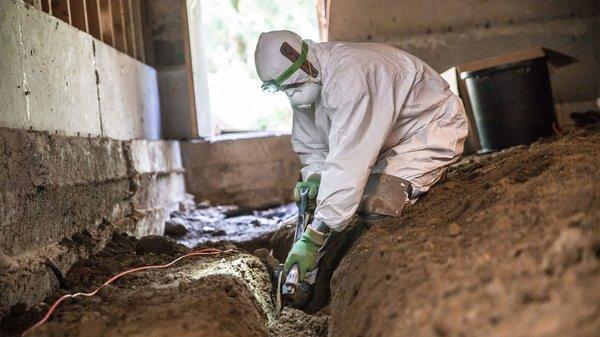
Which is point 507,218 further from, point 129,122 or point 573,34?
point 573,34

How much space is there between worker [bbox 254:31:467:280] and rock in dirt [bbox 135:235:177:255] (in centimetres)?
78

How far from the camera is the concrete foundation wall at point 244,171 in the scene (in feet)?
16.9

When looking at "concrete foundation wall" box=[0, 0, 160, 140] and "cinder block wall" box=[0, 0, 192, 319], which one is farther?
"concrete foundation wall" box=[0, 0, 160, 140]

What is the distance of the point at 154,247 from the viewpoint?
290 cm

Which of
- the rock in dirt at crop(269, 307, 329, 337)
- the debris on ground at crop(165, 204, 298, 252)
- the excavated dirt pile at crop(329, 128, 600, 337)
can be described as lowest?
Result: the rock in dirt at crop(269, 307, 329, 337)

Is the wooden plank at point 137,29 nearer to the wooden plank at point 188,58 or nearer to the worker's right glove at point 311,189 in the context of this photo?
the wooden plank at point 188,58

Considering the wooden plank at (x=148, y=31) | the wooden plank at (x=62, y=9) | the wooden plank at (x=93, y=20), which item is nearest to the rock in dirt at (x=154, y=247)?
the wooden plank at (x=62, y=9)

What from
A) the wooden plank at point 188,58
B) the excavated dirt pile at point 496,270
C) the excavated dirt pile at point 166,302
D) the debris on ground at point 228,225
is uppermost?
the wooden plank at point 188,58

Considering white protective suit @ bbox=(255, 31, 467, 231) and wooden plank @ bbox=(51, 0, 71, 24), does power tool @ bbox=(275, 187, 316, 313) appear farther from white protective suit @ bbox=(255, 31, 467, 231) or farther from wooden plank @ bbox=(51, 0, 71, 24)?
wooden plank @ bbox=(51, 0, 71, 24)

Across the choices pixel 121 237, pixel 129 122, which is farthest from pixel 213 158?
pixel 121 237

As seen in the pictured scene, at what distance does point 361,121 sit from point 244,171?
120 inches

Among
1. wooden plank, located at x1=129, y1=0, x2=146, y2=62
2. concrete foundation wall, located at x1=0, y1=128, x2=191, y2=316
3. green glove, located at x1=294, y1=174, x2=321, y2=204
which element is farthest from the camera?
wooden plank, located at x1=129, y1=0, x2=146, y2=62

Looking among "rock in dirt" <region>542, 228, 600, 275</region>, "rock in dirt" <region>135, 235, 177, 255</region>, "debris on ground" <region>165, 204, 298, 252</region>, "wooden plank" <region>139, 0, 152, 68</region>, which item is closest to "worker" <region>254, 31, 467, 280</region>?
"rock in dirt" <region>135, 235, 177, 255</region>

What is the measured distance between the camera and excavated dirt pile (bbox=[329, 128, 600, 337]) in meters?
1.24
